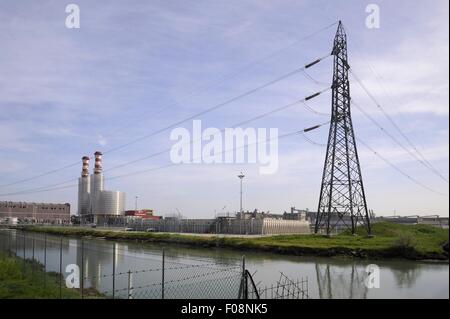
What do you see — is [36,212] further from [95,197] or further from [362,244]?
[362,244]

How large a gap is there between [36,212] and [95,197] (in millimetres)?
24389

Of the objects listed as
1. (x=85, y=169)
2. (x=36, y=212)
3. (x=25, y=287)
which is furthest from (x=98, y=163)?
(x=25, y=287)

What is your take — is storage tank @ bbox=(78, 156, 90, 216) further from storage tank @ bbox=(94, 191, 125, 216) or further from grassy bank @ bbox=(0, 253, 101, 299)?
grassy bank @ bbox=(0, 253, 101, 299)

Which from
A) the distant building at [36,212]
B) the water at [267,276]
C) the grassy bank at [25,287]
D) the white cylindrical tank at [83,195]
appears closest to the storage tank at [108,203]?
the white cylindrical tank at [83,195]

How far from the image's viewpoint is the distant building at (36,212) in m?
148

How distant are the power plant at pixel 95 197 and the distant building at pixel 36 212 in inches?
430

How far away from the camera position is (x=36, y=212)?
159375mm

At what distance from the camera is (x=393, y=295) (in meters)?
20.0

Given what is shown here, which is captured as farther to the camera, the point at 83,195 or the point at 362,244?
the point at 83,195

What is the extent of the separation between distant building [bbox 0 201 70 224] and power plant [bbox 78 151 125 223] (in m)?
10.9

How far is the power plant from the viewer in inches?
5925

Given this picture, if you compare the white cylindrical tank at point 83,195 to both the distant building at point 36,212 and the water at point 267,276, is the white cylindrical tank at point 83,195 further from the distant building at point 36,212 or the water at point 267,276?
the water at point 267,276

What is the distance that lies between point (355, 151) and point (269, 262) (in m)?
20.8
